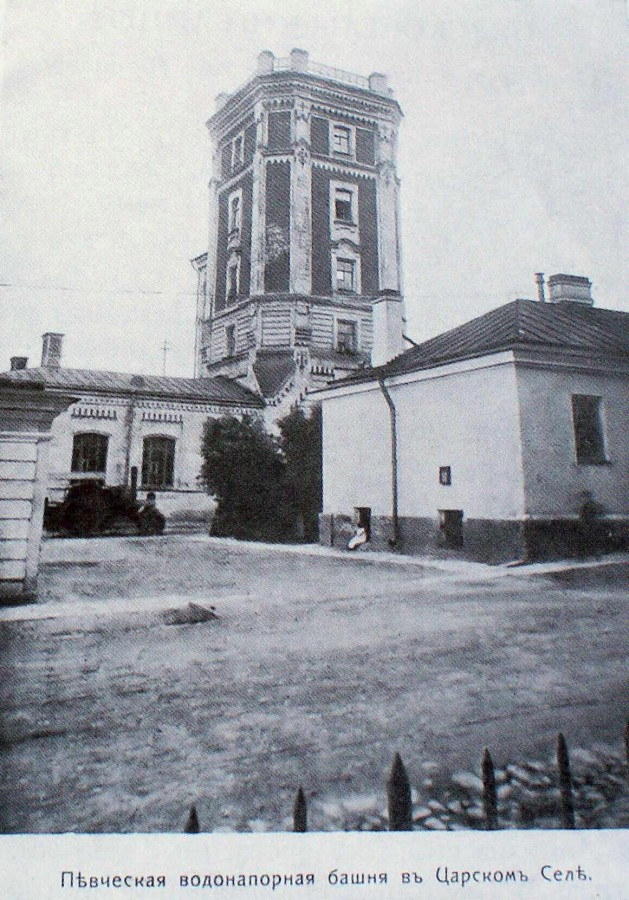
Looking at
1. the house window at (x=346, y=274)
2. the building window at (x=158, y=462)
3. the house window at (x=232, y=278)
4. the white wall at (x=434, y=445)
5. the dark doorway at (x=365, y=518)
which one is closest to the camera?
the white wall at (x=434, y=445)

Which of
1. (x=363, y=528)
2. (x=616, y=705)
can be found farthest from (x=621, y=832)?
(x=363, y=528)

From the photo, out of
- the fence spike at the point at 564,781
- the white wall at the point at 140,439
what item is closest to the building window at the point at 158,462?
the white wall at the point at 140,439

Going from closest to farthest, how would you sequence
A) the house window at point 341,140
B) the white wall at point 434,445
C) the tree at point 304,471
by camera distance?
the white wall at point 434,445, the tree at point 304,471, the house window at point 341,140

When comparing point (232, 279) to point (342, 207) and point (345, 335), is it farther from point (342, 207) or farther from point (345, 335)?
point (345, 335)

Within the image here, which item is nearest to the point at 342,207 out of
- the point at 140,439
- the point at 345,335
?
the point at 345,335

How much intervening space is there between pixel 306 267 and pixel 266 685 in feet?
28.2

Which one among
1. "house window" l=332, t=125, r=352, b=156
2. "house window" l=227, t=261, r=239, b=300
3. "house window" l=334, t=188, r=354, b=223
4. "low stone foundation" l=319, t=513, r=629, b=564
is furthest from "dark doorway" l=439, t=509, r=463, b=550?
"house window" l=334, t=188, r=354, b=223

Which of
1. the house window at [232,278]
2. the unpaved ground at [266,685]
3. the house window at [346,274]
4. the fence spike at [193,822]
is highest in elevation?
the house window at [346,274]

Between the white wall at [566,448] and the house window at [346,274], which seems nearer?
the white wall at [566,448]

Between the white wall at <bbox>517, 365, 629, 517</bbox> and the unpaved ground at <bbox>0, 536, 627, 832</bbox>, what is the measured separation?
1.28ft

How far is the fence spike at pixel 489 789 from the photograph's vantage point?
4.40ft

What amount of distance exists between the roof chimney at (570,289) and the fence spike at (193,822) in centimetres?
286

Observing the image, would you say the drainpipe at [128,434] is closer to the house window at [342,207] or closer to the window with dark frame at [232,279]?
the window with dark frame at [232,279]

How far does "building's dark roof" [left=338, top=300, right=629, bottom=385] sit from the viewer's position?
3061 millimetres
